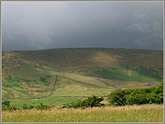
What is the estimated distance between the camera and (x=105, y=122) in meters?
9.49

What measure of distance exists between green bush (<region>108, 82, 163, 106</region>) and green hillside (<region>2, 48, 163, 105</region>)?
36.1 metres

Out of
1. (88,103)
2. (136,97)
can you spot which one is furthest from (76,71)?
(88,103)

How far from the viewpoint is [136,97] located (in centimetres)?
1947

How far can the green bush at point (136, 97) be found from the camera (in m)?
18.8

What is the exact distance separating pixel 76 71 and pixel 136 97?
69.8 meters

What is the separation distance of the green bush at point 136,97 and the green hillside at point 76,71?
36.1 m

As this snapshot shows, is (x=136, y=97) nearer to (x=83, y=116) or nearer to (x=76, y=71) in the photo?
(x=83, y=116)

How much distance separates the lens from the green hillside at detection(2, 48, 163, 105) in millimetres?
64562

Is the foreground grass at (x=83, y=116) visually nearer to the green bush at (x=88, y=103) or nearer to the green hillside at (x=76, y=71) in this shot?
the green bush at (x=88, y=103)

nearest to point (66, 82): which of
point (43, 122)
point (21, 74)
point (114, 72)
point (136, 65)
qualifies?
point (21, 74)

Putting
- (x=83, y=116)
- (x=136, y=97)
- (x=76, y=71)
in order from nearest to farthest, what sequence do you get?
(x=83, y=116) < (x=136, y=97) < (x=76, y=71)

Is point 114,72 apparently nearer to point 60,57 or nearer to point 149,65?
point 149,65

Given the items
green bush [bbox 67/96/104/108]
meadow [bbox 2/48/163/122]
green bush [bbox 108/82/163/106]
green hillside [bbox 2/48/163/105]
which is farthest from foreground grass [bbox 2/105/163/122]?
green hillside [bbox 2/48/163/105]

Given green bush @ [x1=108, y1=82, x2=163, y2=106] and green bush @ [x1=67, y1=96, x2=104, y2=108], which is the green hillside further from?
green bush @ [x1=67, y1=96, x2=104, y2=108]
